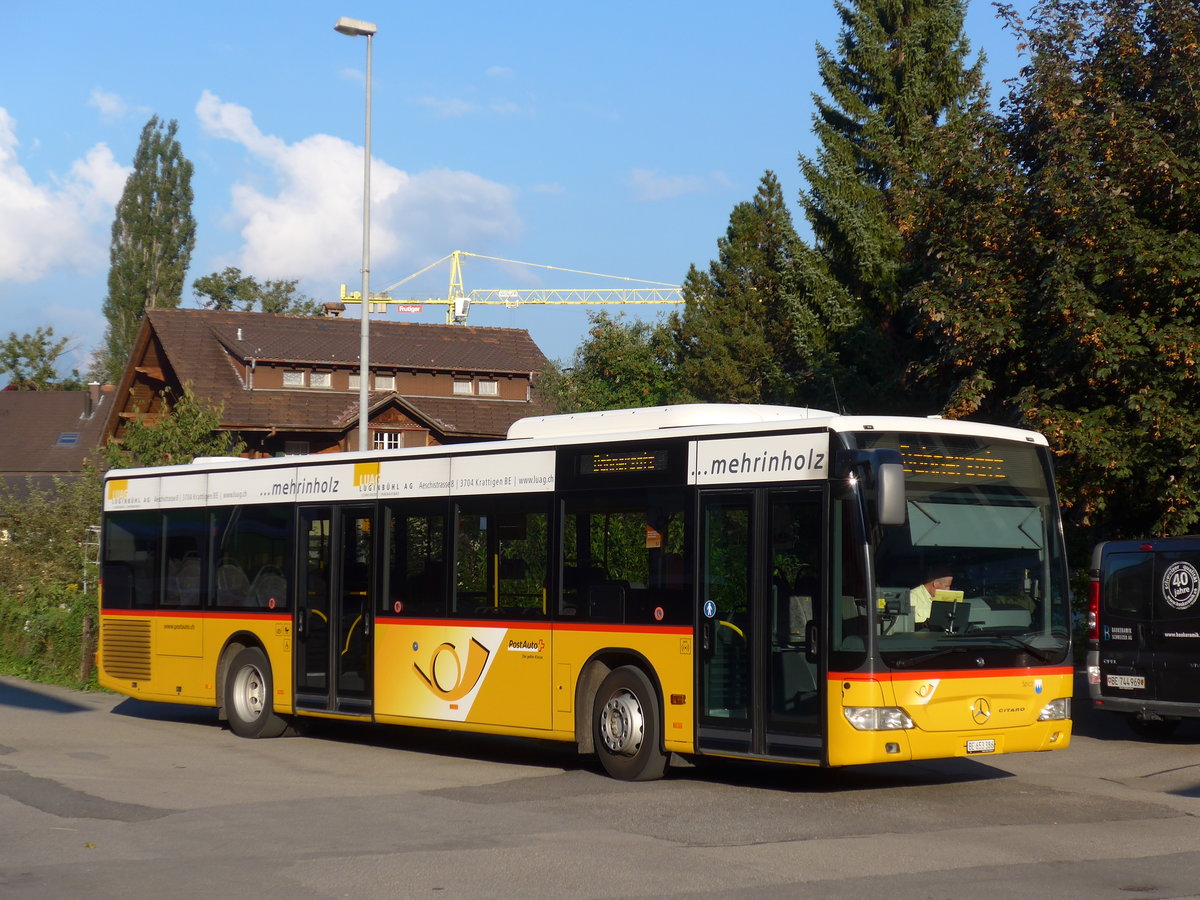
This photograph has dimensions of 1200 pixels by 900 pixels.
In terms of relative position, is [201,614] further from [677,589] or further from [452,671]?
[677,589]

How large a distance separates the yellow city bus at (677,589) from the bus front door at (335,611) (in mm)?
30

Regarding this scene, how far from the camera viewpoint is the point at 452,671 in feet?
46.8

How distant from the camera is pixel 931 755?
11.1m

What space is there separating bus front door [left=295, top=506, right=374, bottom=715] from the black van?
7.51 meters

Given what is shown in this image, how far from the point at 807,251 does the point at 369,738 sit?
19907 mm

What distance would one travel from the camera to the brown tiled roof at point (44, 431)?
75312mm

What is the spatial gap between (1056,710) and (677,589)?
10.1 feet

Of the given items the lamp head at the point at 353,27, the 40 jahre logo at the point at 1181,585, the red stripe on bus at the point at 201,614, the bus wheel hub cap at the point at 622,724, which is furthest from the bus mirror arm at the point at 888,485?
the lamp head at the point at 353,27

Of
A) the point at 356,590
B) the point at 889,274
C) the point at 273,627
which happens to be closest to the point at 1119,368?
the point at 356,590

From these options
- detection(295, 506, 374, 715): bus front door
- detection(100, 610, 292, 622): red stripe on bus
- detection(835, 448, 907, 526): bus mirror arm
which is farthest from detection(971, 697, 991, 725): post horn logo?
detection(100, 610, 292, 622): red stripe on bus

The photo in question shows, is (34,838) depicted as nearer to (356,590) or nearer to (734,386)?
(356,590)

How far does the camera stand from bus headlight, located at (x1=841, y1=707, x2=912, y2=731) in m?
10.9

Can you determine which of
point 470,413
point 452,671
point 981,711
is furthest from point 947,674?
point 470,413

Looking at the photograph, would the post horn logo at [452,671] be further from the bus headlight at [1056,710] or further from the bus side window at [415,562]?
the bus headlight at [1056,710]
